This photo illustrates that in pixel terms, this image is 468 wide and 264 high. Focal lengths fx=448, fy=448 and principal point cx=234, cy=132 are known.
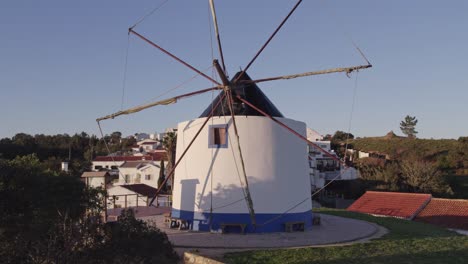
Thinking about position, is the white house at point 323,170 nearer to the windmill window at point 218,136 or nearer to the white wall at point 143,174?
the white wall at point 143,174

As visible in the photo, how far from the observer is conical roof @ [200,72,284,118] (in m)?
16.3

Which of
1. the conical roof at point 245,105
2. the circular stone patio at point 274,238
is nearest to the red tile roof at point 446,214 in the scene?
the circular stone patio at point 274,238

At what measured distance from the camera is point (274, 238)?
1447 centimetres

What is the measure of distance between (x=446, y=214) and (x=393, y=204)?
3.20 m

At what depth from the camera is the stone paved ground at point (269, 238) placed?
499 inches

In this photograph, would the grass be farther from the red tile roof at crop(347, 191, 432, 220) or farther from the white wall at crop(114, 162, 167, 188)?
the white wall at crop(114, 162, 167, 188)

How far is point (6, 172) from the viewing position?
10023 millimetres

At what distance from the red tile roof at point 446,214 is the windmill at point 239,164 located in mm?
10703

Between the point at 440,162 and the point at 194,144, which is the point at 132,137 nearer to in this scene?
the point at 440,162

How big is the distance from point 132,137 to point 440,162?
227 feet

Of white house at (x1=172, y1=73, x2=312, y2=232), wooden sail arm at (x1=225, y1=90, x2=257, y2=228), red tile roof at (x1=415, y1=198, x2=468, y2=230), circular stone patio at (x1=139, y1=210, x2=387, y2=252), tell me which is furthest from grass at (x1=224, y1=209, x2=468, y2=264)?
red tile roof at (x1=415, y1=198, x2=468, y2=230)

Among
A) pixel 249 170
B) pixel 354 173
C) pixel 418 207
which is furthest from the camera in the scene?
pixel 354 173

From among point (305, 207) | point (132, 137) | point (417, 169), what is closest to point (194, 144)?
point (305, 207)

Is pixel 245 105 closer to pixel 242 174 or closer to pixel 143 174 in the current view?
pixel 242 174
